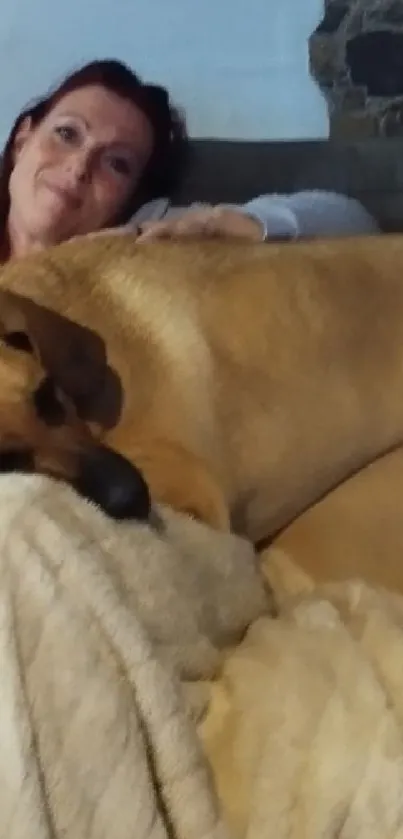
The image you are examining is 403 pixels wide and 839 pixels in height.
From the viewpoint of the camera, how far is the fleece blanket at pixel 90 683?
689 mm

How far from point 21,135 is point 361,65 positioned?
2.27 feet

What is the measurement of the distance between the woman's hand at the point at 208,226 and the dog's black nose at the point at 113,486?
0.44 metres

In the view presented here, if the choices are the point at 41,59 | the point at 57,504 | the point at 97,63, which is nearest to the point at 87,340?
the point at 57,504

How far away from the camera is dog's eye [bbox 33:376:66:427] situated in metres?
0.99

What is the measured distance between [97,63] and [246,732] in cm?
113

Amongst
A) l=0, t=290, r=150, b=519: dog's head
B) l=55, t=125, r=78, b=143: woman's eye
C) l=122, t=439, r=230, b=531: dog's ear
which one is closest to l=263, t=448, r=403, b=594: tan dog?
l=122, t=439, r=230, b=531: dog's ear

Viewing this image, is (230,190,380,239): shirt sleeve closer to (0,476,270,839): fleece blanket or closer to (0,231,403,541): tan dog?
(0,231,403,541): tan dog

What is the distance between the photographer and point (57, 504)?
2.71 ft

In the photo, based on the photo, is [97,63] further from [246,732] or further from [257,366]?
[246,732]

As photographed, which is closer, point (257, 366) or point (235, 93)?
point (257, 366)

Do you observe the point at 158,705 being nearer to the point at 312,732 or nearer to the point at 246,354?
the point at 312,732

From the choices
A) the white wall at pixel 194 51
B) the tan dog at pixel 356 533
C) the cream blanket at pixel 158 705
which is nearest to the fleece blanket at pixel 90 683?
the cream blanket at pixel 158 705

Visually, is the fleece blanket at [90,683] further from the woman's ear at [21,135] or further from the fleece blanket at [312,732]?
the woman's ear at [21,135]

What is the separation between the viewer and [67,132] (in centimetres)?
151
